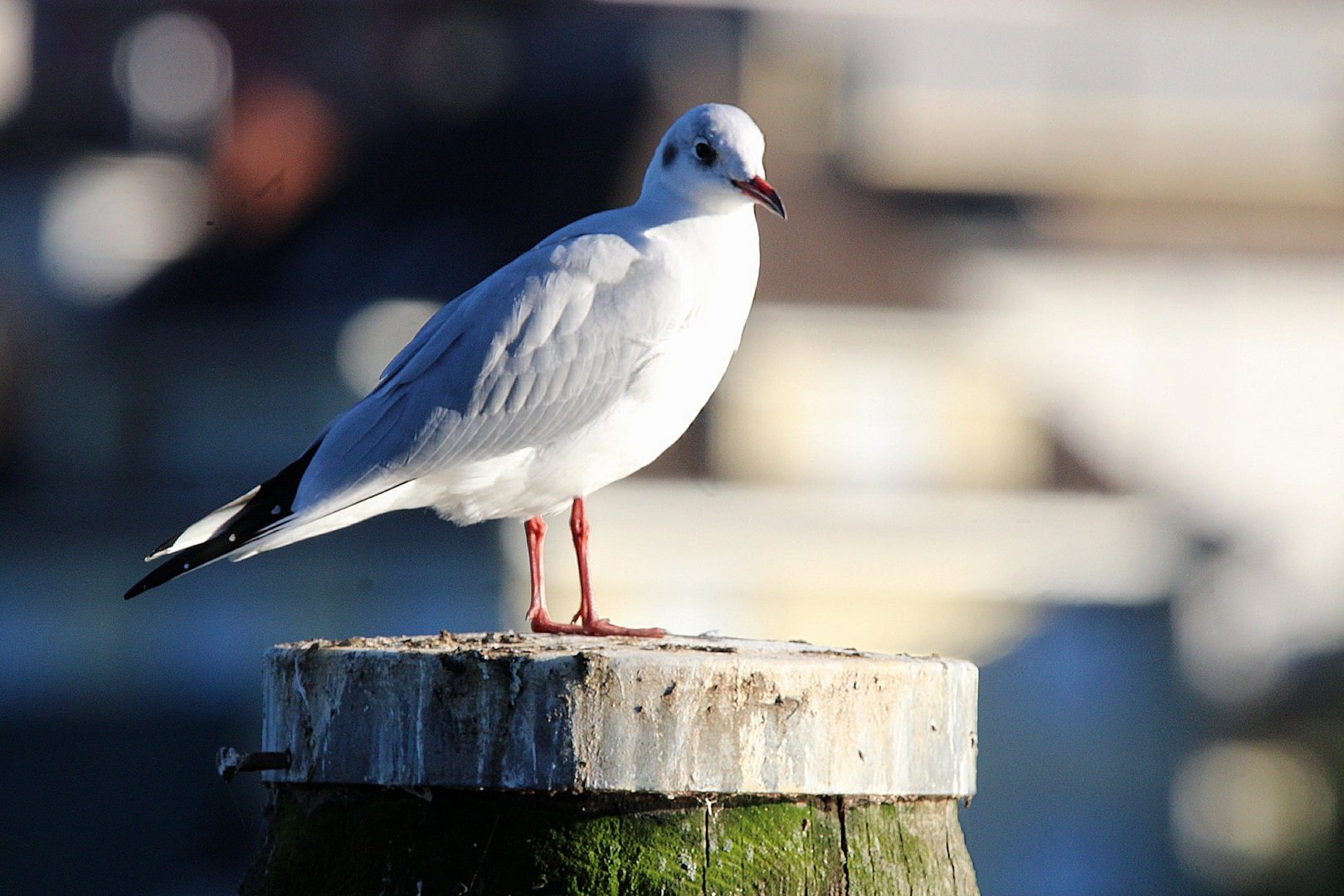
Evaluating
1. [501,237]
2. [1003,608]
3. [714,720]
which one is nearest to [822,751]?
[714,720]

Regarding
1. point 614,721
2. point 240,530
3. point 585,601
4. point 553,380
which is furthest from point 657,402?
point 614,721

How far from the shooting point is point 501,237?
18.1 m

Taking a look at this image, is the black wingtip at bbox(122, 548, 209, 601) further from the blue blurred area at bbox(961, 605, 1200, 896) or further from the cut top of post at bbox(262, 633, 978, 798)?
the blue blurred area at bbox(961, 605, 1200, 896)

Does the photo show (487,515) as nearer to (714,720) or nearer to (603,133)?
(714,720)

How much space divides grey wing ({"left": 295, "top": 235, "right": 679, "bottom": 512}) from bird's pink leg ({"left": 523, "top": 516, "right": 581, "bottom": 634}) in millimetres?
350

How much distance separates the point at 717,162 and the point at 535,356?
610mm

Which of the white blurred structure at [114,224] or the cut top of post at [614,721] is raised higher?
the white blurred structure at [114,224]

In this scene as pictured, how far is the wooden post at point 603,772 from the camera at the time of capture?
2.66 meters

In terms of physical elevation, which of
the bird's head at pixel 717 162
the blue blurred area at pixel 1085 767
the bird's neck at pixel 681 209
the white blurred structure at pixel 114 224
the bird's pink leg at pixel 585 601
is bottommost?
the blue blurred area at pixel 1085 767

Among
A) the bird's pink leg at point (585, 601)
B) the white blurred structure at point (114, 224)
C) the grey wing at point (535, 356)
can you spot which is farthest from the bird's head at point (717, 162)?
the white blurred structure at point (114, 224)

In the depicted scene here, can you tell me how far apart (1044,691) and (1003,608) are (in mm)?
2533

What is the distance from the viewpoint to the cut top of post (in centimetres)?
267

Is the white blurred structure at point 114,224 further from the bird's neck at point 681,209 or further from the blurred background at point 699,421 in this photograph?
the bird's neck at point 681,209

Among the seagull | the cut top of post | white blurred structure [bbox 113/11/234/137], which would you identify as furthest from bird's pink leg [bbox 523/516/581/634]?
white blurred structure [bbox 113/11/234/137]
